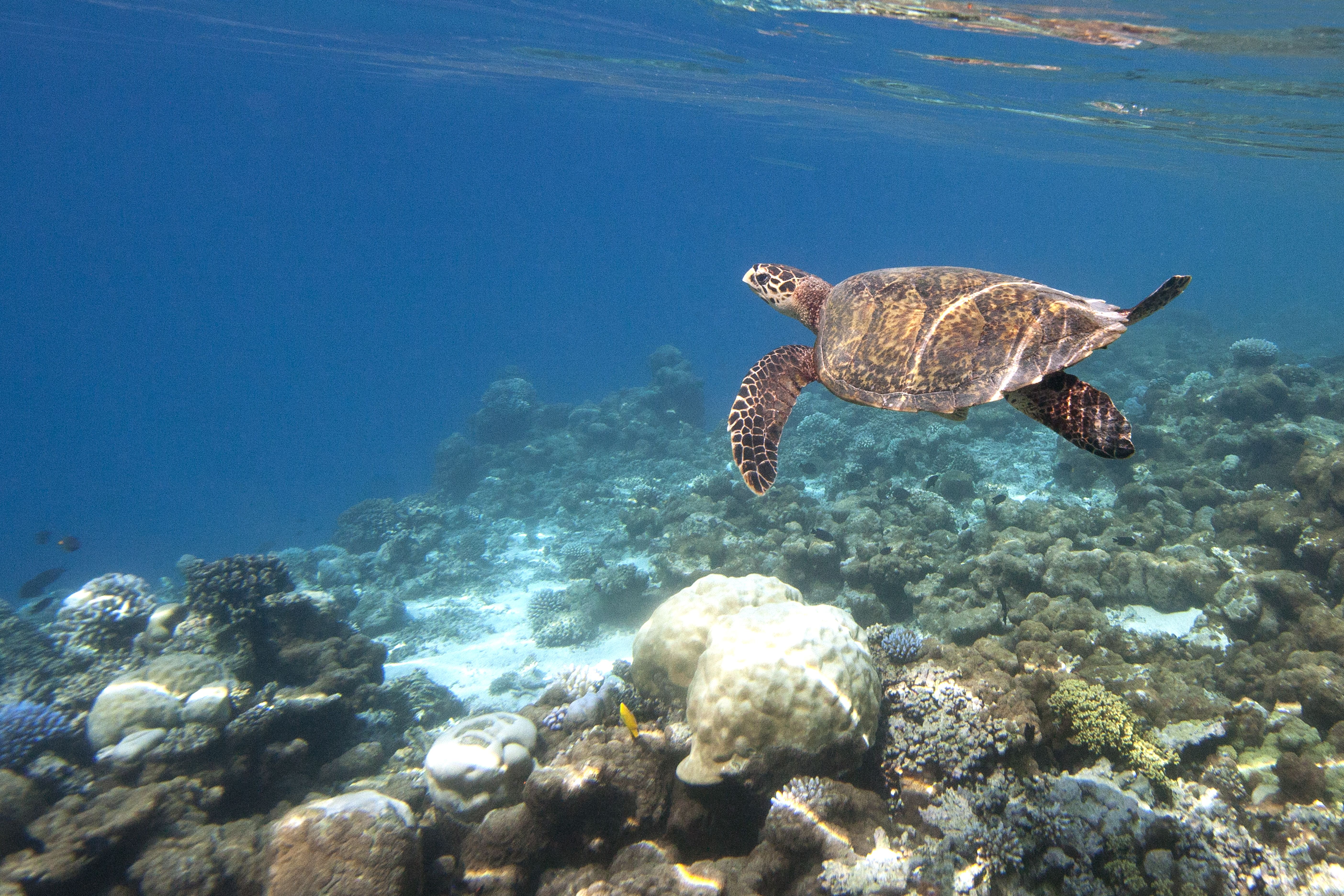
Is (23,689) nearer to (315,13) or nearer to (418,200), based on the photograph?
(315,13)

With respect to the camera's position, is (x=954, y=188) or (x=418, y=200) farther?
(x=418, y=200)

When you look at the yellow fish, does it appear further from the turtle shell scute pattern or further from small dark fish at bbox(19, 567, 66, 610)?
small dark fish at bbox(19, 567, 66, 610)

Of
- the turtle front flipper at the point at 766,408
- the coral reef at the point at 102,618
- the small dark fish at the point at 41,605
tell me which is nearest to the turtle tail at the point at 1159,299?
the turtle front flipper at the point at 766,408

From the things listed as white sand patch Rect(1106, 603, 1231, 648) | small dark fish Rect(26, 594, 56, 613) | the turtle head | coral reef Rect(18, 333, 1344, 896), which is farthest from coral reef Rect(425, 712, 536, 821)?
small dark fish Rect(26, 594, 56, 613)

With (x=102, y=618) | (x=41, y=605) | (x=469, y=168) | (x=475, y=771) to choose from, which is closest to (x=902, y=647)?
(x=475, y=771)

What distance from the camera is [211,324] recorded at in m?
121

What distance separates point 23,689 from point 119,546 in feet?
104

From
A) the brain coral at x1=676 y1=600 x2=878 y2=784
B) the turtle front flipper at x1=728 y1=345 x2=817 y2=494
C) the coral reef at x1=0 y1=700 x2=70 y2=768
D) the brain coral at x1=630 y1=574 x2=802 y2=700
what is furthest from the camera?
the coral reef at x1=0 y1=700 x2=70 y2=768

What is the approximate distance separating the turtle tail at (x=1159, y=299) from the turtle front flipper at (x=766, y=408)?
238cm

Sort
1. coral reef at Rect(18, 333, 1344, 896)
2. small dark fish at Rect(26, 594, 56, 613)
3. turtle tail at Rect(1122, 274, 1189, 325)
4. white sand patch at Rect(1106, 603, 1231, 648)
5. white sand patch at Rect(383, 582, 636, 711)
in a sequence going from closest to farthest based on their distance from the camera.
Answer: coral reef at Rect(18, 333, 1344, 896), turtle tail at Rect(1122, 274, 1189, 325), white sand patch at Rect(1106, 603, 1231, 648), white sand patch at Rect(383, 582, 636, 711), small dark fish at Rect(26, 594, 56, 613)

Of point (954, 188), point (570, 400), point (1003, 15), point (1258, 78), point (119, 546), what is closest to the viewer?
point (1003, 15)

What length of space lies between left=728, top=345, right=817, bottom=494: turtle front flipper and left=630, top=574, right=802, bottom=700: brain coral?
109cm

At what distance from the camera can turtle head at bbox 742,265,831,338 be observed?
6141mm

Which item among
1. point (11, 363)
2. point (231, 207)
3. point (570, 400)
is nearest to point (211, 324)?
point (11, 363)
